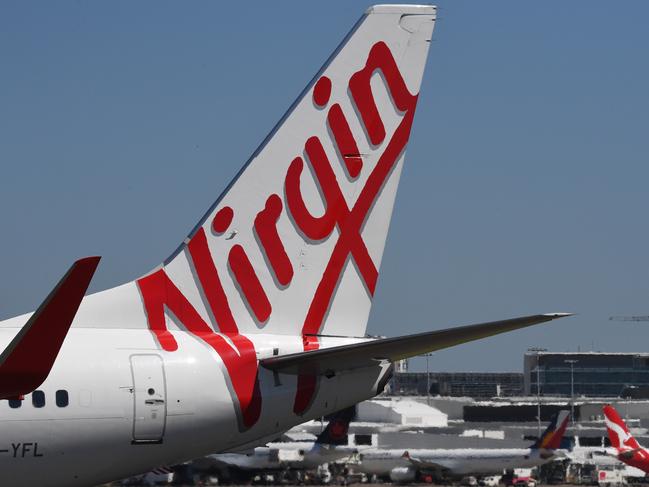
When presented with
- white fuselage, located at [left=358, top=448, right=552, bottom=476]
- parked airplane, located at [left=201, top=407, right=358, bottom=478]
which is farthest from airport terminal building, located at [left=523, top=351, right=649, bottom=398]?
parked airplane, located at [left=201, top=407, right=358, bottom=478]

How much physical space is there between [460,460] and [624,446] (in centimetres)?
1035

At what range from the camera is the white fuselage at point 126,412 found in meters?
15.4

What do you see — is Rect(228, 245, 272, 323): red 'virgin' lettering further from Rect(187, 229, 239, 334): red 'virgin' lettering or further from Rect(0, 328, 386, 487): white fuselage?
Rect(0, 328, 386, 487): white fuselage

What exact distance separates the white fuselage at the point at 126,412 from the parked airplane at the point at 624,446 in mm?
62461

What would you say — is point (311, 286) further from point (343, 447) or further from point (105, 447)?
point (343, 447)

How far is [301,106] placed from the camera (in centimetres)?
1822

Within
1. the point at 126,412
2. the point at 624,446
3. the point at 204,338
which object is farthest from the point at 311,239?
the point at 624,446

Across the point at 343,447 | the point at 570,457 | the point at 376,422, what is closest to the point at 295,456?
the point at 343,447

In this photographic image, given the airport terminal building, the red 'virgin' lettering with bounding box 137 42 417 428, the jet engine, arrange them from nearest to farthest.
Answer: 1. the red 'virgin' lettering with bounding box 137 42 417 428
2. the jet engine
3. the airport terminal building

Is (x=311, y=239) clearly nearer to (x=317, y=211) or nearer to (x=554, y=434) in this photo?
(x=317, y=211)

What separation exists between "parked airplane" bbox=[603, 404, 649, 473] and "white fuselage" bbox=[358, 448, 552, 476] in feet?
16.8

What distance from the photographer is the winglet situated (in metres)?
12.9

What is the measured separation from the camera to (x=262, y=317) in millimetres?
17750

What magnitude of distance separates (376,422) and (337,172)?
338 feet
